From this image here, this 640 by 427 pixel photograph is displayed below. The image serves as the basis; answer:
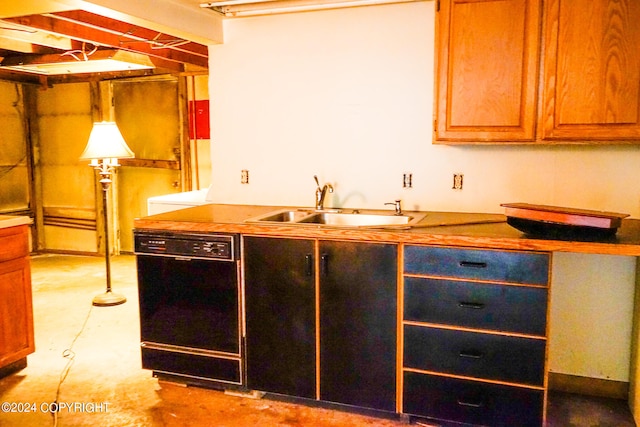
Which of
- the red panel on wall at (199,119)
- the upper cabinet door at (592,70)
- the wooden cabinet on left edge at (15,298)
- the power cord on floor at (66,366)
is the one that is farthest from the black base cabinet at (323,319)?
the red panel on wall at (199,119)

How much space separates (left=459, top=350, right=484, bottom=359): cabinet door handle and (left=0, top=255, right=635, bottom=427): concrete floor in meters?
0.50

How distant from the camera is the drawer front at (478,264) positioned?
2.40 metres

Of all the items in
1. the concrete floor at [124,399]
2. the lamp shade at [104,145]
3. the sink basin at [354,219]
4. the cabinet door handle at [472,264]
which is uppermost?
the lamp shade at [104,145]

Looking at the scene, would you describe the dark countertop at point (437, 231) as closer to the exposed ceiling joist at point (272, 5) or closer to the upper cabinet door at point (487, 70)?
the upper cabinet door at point (487, 70)

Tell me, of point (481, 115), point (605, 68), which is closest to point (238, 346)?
point (481, 115)

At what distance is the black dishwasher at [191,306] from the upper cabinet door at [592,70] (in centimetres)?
179

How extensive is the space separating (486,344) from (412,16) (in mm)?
1902

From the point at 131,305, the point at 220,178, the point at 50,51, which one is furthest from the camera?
the point at 50,51

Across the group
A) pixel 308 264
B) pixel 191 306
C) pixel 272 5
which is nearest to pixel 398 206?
pixel 308 264

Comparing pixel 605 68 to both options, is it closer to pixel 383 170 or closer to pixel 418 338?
pixel 383 170

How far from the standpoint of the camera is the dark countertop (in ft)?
7.65

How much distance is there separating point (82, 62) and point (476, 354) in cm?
448

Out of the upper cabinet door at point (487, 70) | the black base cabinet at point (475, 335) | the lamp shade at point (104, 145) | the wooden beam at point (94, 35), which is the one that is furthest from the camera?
the lamp shade at point (104, 145)

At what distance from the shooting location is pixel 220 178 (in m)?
3.80
